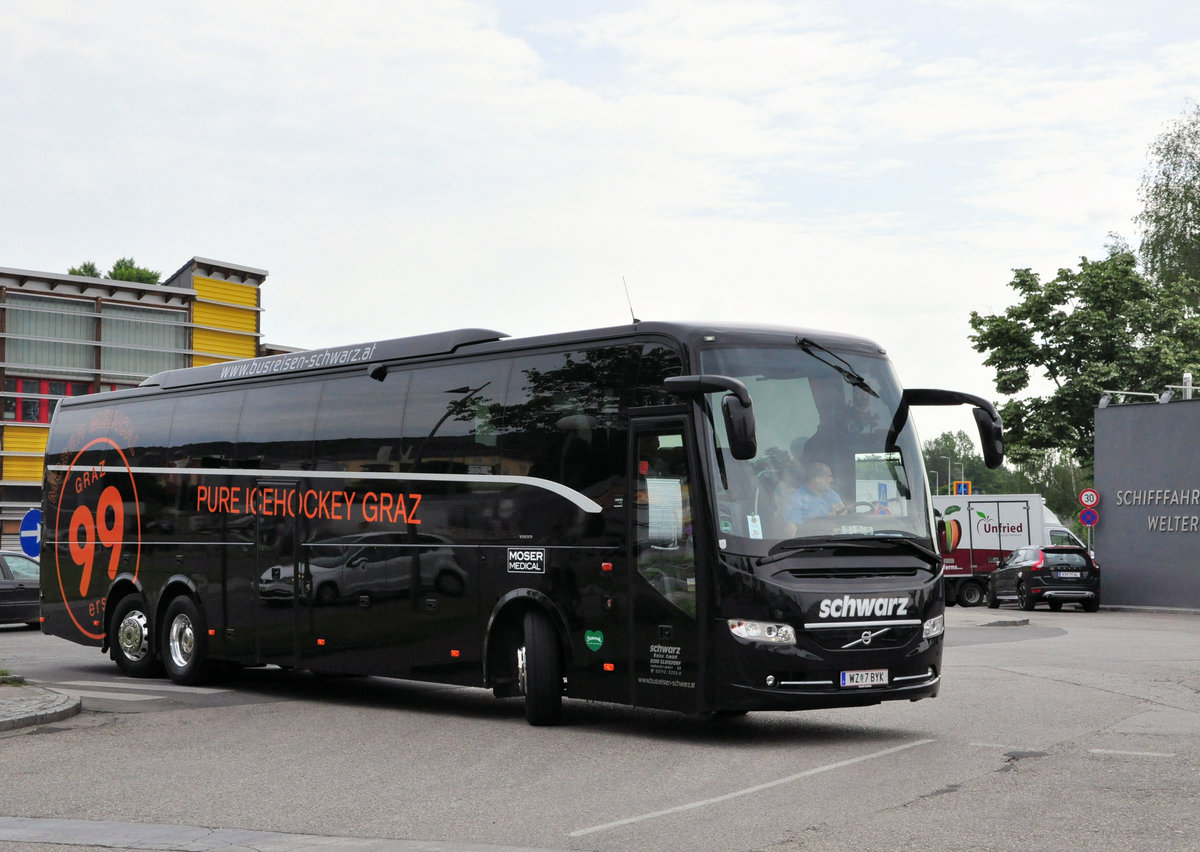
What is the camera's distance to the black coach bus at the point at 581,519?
10797 mm

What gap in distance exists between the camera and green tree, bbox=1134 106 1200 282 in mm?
55062

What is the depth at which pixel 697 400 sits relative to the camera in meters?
11.1

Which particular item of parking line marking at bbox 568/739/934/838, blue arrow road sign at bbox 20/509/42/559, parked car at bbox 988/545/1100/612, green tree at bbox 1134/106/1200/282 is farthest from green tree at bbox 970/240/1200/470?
parking line marking at bbox 568/739/934/838

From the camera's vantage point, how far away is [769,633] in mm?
10609

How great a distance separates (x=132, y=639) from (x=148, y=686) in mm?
1141

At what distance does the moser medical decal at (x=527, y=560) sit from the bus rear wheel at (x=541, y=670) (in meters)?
0.37

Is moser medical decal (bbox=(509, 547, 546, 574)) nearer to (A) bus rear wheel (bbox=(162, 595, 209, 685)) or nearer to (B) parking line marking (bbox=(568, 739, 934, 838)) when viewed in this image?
(B) parking line marking (bbox=(568, 739, 934, 838))

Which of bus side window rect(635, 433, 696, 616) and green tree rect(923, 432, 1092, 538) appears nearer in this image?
bus side window rect(635, 433, 696, 616)

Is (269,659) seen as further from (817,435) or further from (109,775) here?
(817,435)

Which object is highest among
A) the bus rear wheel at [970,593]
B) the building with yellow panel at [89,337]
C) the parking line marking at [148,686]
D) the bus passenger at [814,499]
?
the building with yellow panel at [89,337]

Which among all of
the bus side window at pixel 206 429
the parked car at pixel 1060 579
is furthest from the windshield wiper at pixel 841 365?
the parked car at pixel 1060 579

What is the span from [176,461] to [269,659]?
2915 mm

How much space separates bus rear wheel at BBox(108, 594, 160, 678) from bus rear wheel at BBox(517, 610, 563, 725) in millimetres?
6586

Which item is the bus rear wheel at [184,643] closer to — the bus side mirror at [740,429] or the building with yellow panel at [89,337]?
the bus side mirror at [740,429]
